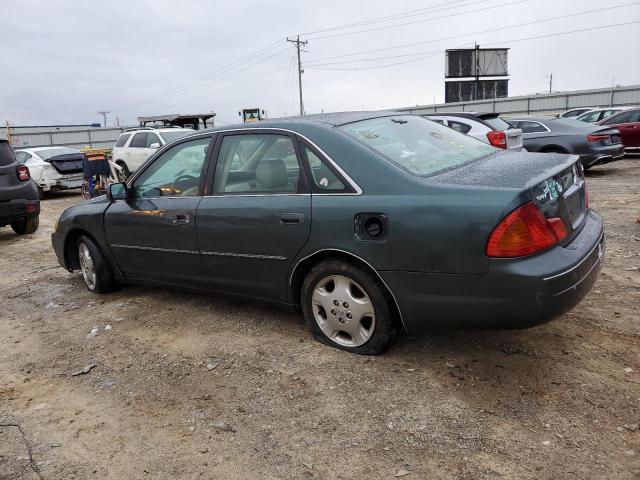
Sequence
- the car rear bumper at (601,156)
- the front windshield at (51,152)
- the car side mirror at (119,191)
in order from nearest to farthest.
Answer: the car side mirror at (119,191)
the car rear bumper at (601,156)
the front windshield at (51,152)

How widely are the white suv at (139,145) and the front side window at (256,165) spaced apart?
10267mm

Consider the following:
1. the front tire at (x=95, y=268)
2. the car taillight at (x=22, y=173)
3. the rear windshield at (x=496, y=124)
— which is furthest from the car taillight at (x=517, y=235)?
the car taillight at (x=22, y=173)

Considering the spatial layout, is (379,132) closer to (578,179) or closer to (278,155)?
(278,155)

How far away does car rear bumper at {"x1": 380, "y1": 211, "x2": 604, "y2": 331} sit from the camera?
8.84 feet

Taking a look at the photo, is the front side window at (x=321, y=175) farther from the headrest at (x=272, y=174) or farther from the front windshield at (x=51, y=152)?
the front windshield at (x=51, y=152)

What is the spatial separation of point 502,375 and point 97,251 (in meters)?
3.77

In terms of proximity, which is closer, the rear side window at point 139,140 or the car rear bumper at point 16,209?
the car rear bumper at point 16,209

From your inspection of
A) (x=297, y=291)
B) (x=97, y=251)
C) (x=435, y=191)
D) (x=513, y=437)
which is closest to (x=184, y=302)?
(x=97, y=251)

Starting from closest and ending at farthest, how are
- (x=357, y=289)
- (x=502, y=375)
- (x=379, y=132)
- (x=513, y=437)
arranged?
(x=513, y=437) < (x=502, y=375) < (x=357, y=289) < (x=379, y=132)

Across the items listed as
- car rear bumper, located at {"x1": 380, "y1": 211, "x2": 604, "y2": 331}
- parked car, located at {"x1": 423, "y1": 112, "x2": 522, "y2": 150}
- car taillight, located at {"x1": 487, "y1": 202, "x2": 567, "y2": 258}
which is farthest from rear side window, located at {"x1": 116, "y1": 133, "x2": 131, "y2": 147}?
car taillight, located at {"x1": 487, "y1": 202, "x2": 567, "y2": 258}

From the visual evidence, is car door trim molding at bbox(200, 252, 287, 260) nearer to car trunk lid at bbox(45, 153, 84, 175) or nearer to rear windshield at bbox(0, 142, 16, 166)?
rear windshield at bbox(0, 142, 16, 166)

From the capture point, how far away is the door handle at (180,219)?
407cm

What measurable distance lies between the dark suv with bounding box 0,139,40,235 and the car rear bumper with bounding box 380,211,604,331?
732cm

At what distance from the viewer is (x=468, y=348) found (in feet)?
11.4
